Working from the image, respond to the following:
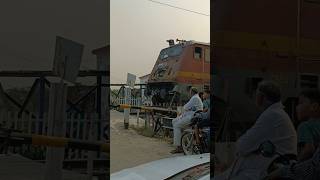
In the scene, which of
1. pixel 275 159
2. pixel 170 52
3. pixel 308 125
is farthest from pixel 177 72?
pixel 308 125

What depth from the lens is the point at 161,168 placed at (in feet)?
7.55

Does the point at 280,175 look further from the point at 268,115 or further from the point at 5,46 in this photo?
the point at 5,46

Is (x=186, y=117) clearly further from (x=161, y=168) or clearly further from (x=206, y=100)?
(x=161, y=168)

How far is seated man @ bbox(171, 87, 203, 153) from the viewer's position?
2.23 meters

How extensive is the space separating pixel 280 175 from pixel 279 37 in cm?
65

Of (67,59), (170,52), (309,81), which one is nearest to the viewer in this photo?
(67,59)

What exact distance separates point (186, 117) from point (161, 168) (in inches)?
9.6

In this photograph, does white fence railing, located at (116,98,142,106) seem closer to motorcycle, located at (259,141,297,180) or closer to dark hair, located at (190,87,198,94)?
dark hair, located at (190,87,198,94)

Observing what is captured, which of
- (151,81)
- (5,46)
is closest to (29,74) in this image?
(5,46)

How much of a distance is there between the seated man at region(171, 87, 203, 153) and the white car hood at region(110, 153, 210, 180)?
0.29ft

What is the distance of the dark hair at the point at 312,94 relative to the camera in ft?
8.77

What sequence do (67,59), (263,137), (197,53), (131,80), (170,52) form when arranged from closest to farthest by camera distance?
(67,59)
(131,80)
(170,52)
(197,53)
(263,137)

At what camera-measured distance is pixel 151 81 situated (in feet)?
7.16

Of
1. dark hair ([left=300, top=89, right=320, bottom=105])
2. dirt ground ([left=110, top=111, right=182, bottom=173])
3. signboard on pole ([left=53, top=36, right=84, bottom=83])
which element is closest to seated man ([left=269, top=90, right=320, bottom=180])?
dark hair ([left=300, top=89, right=320, bottom=105])
